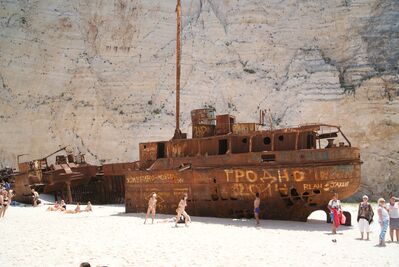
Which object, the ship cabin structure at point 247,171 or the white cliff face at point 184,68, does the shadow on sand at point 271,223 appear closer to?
the ship cabin structure at point 247,171

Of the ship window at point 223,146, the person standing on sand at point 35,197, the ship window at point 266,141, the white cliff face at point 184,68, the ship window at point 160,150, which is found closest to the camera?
the ship window at point 266,141

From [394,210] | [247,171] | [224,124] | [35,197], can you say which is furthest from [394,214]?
[35,197]

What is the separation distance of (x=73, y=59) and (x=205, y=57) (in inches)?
436

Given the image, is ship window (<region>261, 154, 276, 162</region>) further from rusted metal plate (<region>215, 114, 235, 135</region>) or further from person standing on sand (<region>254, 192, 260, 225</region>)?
rusted metal plate (<region>215, 114, 235, 135</region>)

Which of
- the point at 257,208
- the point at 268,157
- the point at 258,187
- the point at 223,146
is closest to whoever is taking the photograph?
the point at 257,208

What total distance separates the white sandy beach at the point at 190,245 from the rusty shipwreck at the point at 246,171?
3.57 ft

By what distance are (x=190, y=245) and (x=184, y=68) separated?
27312 millimetres

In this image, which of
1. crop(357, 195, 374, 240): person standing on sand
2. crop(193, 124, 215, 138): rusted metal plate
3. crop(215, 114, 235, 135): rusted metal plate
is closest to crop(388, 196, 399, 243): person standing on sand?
crop(357, 195, 374, 240): person standing on sand

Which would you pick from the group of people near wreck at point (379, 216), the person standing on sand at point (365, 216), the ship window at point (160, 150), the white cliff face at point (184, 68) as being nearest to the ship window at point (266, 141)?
the group of people near wreck at point (379, 216)

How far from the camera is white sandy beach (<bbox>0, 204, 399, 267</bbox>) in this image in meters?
9.19

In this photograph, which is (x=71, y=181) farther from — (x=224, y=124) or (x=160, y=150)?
(x=224, y=124)

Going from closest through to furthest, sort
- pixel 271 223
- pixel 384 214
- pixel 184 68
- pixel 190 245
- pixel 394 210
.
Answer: pixel 190 245, pixel 384 214, pixel 394 210, pixel 271 223, pixel 184 68

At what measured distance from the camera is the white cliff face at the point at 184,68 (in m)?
33.2

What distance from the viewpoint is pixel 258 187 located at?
16.0 meters
